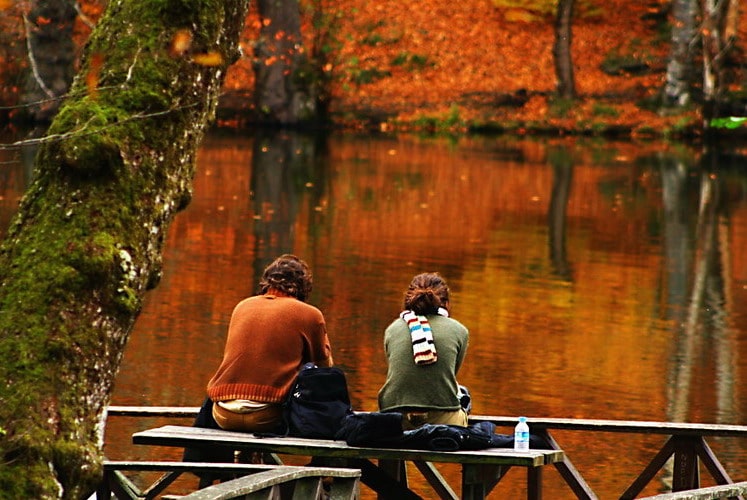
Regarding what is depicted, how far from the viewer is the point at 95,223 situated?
571 centimetres

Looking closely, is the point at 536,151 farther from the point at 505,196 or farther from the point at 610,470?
the point at 610,470

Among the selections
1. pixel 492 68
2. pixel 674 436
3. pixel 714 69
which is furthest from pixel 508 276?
pixel 492 68

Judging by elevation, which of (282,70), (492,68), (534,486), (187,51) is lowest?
(534,486)

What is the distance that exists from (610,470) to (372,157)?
23.2 metres

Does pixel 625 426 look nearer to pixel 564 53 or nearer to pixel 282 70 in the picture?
pixel 282 70

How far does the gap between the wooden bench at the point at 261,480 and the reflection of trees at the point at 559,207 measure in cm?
1131

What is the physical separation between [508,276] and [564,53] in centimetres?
2495

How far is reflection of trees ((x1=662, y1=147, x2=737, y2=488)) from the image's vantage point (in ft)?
39.1

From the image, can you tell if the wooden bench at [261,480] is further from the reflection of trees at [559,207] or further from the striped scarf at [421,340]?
the reflection of trees at [559,207]

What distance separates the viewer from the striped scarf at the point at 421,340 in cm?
705

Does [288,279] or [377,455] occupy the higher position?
[288,279]

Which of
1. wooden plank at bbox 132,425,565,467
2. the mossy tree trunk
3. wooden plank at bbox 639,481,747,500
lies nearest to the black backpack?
wooden plank at bbox 132,425,565,467

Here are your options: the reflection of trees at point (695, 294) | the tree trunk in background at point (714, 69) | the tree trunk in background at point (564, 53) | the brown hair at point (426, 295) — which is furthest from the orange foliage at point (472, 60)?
the brown hair at point (426, 295)

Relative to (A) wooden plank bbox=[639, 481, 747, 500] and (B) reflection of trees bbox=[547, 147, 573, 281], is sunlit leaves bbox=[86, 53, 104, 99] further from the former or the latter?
(B) reflection of trees bbox=[547, 147, 573, 281]
